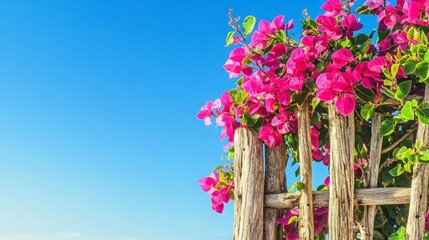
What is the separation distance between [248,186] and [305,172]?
327mm

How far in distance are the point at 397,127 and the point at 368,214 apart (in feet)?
1.69

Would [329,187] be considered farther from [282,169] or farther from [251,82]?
[251,82]

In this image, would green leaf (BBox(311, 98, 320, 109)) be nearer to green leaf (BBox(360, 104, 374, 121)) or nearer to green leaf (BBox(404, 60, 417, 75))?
green leaf (BBox(360, 104, 374, 121))

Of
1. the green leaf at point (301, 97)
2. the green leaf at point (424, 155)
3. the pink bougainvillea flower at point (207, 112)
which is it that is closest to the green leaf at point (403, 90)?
the green leaf at point (424, 155)

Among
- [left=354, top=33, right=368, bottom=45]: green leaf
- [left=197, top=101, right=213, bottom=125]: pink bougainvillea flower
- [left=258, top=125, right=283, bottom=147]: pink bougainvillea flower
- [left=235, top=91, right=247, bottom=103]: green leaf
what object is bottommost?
[left=258, top=125, right=283, bottom=147]: pink bougainvillea flower

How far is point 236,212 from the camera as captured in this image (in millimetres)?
3617

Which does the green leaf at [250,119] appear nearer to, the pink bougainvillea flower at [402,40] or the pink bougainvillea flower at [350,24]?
the pink bougainvillea flower at [350,24]

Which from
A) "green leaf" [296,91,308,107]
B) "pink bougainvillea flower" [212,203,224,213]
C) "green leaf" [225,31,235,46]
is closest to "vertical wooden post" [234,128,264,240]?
"pink bougainvillea flower" [212,203,224,213]

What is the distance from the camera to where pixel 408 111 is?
3021 mm

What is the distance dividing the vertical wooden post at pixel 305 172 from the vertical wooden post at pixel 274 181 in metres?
0.19

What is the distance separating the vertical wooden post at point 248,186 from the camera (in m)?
3.53

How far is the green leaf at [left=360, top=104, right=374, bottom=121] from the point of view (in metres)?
3.21

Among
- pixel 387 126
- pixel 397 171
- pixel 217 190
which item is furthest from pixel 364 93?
pixel 217 190

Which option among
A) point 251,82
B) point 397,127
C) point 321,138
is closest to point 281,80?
point 251,82
